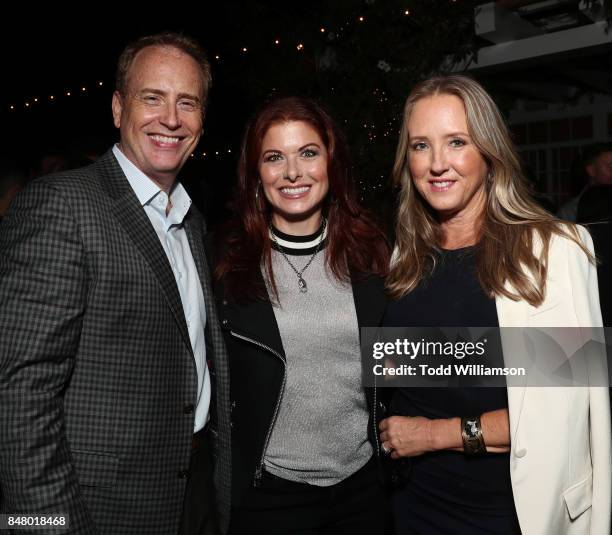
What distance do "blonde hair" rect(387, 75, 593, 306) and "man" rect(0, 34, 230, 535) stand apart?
0.75 meters

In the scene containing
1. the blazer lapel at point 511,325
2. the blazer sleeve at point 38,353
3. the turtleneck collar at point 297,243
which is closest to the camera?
the blazer sleeve at point 38,353

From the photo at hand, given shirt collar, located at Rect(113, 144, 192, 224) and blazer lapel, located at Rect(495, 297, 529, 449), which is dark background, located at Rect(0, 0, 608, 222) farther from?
blazer lapel, located at Rect(495, 297, 529, 449)

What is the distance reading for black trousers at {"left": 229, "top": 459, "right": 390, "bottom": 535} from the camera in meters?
1.93

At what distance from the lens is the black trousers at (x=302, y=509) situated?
1.93 metres

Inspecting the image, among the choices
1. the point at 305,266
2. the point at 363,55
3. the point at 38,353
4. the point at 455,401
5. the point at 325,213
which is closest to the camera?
the point at 38,353

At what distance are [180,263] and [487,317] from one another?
0.98 m

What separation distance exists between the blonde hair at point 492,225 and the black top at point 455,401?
2.1 inches

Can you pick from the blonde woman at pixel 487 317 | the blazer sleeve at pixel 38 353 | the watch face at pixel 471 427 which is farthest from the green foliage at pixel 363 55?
the blazer sleeve at pixel 38 353

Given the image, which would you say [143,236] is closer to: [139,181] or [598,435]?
[139,181]

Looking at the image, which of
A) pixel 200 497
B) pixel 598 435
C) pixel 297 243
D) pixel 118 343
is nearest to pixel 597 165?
pixel 297 243

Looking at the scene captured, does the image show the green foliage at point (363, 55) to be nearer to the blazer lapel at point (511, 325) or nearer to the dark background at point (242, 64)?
the dark background at point (242, 64)

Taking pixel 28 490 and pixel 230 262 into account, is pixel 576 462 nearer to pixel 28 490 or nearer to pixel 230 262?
pixel 230 262

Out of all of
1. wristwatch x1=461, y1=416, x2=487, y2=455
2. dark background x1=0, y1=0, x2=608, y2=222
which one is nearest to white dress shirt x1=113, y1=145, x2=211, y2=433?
wristwatch x1=461, y1=416, x2=487, y2=455

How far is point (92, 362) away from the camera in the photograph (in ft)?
5.04
